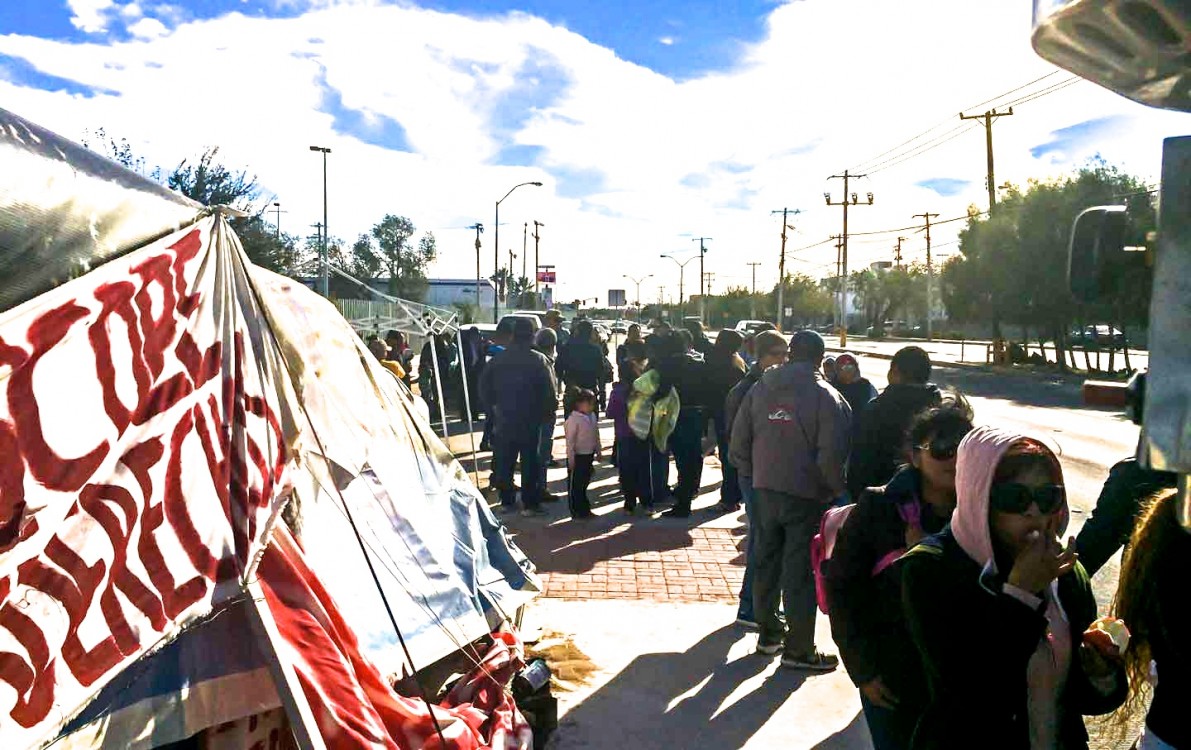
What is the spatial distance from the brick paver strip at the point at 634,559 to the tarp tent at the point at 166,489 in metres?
2.77

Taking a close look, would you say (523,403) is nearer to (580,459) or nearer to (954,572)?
(580,459)

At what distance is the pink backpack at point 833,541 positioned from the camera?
124 inches

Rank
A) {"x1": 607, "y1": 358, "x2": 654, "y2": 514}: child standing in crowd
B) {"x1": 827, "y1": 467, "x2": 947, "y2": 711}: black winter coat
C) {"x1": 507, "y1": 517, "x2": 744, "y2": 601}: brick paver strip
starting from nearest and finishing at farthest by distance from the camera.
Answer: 1. {"x1": 827, "y1": 467, "x2": 947, "y2": 711}: black winter coat
2. {"x1": 507, "y1": 517, "x2": 744, "y2": 601}: brick paver strip
3. {"x1": 607, "y1": 358, "x2": 654, "y2": 514}: child standing in crowd

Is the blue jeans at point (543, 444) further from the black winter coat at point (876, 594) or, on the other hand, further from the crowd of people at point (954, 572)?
the black winter coat at point (876, 594)

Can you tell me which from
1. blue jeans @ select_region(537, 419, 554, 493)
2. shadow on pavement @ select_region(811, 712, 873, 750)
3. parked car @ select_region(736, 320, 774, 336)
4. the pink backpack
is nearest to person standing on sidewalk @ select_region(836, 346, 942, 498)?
shadow on pavement @ select_region(811, 712, 873, 750)

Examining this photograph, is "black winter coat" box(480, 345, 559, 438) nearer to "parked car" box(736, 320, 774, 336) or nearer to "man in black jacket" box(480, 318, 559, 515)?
"man in black jacket" box(480, 318, 559, 515)

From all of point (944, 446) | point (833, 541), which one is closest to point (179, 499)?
point (833, 541)

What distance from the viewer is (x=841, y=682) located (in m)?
5.23

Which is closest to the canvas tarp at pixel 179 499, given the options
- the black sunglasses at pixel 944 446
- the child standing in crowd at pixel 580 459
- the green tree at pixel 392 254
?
the black sunglasses at pixel 944 446

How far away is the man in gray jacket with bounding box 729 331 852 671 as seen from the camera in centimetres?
538

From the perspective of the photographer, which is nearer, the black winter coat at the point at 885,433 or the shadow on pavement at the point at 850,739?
the shadow on pavement at the point at 850,739

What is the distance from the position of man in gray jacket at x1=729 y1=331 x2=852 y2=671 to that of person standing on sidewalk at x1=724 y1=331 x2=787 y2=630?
24 centimetres

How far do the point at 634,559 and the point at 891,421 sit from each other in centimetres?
338

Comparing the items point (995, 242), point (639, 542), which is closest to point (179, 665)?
point (639, 542)
